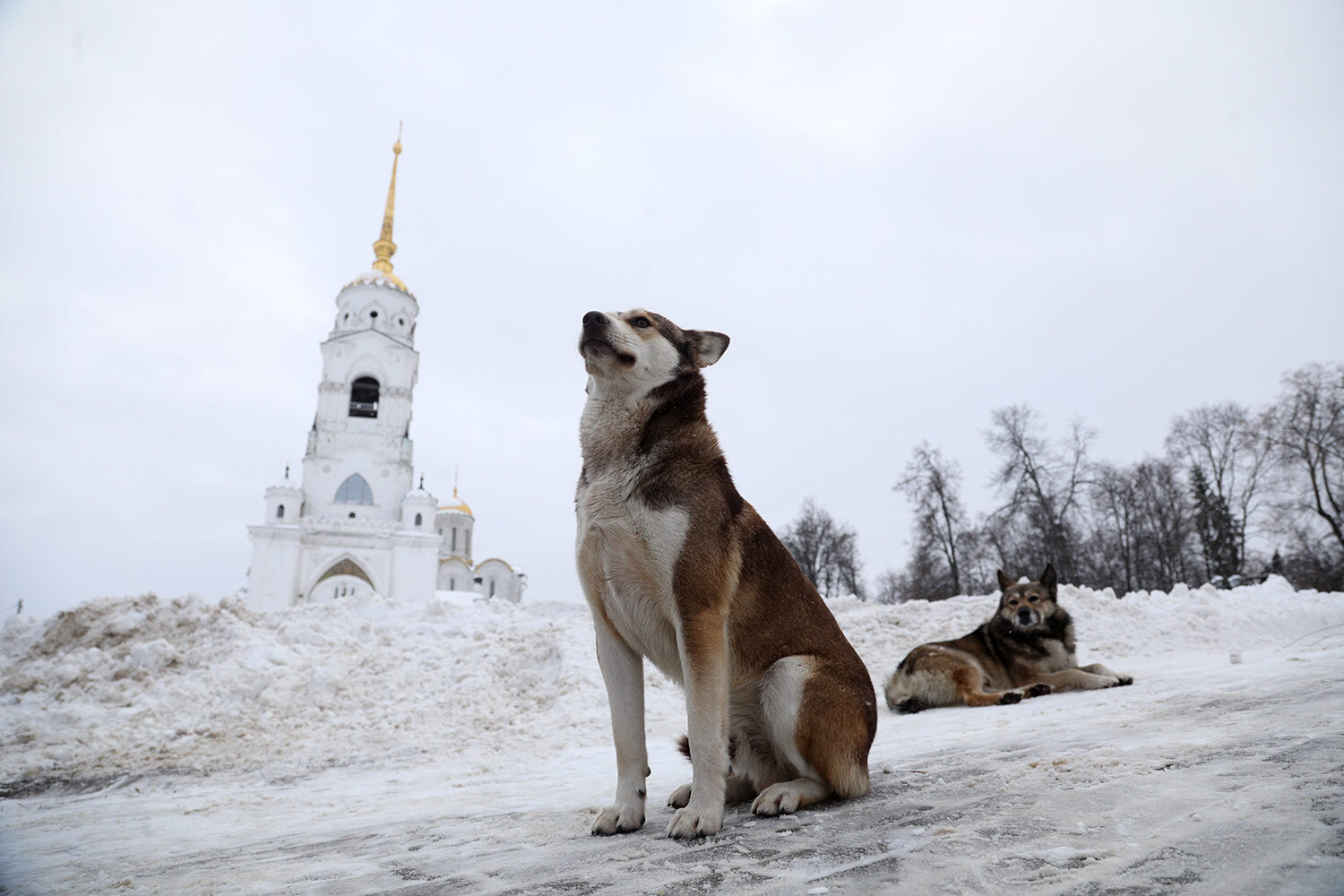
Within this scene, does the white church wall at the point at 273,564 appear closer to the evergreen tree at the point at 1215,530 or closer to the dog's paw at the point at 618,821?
the dog's paw at the point at 618,821

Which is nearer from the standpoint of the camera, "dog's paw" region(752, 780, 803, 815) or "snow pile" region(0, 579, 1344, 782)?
"dog's paw" region(752, 780, 803, 815)

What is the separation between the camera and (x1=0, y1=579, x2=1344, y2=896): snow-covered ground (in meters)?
2.27

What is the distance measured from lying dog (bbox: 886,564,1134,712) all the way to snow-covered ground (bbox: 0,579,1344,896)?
A: 366mm

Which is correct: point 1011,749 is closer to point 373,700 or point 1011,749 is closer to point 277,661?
point 373,700

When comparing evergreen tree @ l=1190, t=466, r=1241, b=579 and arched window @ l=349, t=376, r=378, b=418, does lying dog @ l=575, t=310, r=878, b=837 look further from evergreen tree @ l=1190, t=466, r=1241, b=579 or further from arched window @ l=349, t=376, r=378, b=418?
arched window @ l=349, t=376, r=378, b=418

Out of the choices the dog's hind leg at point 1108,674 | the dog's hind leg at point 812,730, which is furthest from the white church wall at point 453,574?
the dog's hind leg at point 812,730

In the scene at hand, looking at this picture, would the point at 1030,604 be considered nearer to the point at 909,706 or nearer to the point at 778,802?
the point at 909,706

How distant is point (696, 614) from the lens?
3.07m

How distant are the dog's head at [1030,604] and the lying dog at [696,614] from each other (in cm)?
605

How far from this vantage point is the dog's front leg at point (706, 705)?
297cm

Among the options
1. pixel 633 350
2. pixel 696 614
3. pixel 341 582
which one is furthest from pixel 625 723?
pixel 341 582

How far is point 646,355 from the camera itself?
3.63 metres

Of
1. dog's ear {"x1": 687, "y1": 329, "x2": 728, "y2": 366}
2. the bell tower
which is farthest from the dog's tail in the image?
the bell tower

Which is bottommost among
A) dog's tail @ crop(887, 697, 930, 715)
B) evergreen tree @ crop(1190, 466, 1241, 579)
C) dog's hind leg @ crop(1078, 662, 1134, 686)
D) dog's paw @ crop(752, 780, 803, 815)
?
dog's tail @ crop(887, 697, 930, 715)
